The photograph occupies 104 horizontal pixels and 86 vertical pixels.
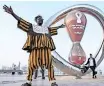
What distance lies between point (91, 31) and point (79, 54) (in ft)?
1.11

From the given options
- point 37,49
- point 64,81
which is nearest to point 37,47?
point 37,49

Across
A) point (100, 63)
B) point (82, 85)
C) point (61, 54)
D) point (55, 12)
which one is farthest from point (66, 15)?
point (82, 85)

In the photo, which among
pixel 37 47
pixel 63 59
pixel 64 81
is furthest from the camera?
pixel 63 59

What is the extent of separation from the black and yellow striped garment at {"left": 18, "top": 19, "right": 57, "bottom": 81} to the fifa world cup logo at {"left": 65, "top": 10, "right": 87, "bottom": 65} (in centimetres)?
55

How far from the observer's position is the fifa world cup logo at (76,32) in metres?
4.11

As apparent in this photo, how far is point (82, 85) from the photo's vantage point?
3.58 meters

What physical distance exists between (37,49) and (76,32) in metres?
0.77

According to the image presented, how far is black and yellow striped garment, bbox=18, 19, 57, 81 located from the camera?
3.56m

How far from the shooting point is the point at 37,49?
359 centimetres

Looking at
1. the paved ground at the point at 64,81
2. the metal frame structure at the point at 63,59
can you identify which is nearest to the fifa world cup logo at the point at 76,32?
the metal frame structure at the point at 63,59

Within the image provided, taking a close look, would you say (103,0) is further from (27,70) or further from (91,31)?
(27,70)

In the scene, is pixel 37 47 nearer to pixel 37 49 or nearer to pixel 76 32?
pixel 37 49

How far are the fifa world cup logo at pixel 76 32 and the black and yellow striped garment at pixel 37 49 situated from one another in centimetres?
55

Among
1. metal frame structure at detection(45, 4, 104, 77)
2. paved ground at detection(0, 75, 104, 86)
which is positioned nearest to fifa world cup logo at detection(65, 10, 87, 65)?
metal frame structure at detection(45, 4, 104, 77)
